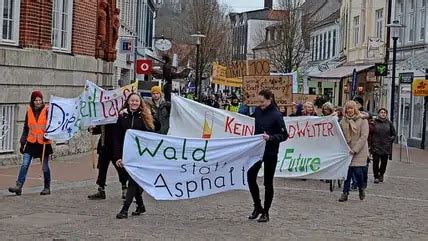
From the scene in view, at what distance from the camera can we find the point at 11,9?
57.4ft

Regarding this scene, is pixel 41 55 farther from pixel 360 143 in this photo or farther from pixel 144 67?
pixel 144 67

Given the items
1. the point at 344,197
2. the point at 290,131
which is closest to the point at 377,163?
the point at 290,131

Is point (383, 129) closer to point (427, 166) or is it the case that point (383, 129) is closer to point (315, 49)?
point (427, 166)

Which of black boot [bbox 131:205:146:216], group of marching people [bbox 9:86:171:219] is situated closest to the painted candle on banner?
group of marching people [bbox 9:86:171:219]

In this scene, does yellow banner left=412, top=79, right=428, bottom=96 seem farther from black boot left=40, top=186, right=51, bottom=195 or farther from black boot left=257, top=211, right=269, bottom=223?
black boot left=257, top=211, right=269, bottom=223

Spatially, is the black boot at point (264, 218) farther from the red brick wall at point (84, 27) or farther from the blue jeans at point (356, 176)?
the red brick wall at point (84, 27)

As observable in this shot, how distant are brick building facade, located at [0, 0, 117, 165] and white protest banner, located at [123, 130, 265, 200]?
696 cm

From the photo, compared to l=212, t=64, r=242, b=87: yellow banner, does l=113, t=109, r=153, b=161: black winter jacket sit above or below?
below

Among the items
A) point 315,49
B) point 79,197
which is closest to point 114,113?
point 79,197

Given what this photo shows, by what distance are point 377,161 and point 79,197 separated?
7.95 meters

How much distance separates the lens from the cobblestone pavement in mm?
10008

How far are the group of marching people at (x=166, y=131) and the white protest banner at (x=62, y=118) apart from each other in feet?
1.39

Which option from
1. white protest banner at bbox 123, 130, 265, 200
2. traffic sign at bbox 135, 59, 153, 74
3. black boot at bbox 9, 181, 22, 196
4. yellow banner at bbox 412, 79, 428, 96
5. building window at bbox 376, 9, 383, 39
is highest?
building window at bbox 376, 9, 383, 39

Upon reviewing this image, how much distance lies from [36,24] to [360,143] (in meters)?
8.27
